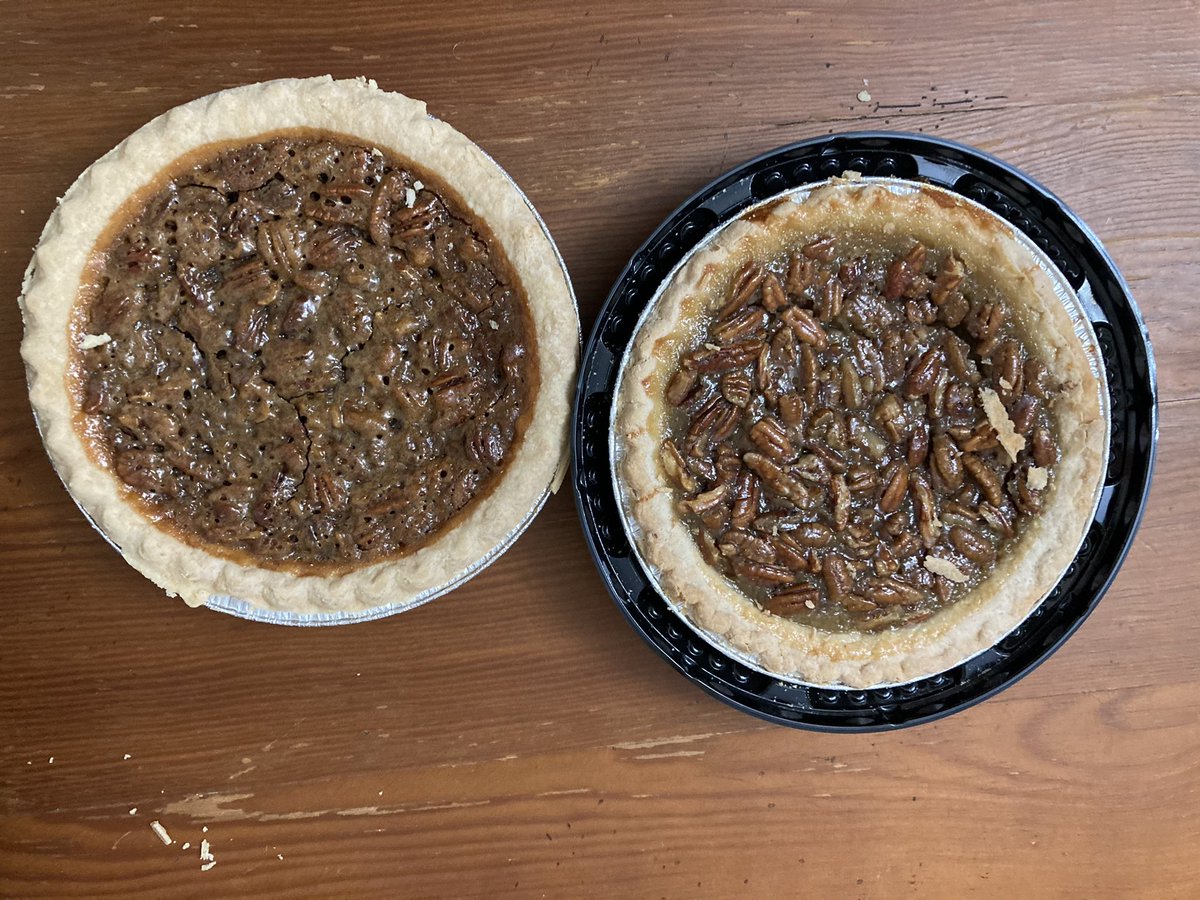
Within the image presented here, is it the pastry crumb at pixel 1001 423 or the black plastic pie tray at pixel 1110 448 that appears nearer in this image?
the pastry crumb at pixel 1001 423

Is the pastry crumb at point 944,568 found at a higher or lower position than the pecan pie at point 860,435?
lower

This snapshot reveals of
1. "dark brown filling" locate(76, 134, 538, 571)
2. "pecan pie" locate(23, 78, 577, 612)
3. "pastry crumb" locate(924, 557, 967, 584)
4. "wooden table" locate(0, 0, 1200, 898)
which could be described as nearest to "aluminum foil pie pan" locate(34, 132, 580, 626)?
"pecan pie" locate(23, 78, 577, 612)

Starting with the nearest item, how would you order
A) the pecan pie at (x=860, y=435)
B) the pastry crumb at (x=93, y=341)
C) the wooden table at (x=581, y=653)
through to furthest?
the pecan pie at (x=860, y=435), the pastry crumb at (x=93, y=341), the wooden table at (x=581, y=653)

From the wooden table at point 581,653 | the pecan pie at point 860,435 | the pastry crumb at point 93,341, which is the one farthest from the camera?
the wooden table at point 581,653

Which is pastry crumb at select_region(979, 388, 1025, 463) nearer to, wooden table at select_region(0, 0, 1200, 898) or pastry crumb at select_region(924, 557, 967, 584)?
pastry crumb at select_region(924, 557, 967, 584)

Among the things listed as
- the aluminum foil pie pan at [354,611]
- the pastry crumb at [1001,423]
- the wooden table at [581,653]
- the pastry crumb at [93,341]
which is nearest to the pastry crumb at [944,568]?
the pastry crumb at [1001,423]

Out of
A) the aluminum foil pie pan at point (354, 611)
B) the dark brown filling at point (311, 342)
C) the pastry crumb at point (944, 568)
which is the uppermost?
the dark brown filling at point (311, 342)

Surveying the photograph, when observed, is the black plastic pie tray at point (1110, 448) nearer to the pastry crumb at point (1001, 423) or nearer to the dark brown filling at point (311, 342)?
the dark brown filling at point (311, 342)

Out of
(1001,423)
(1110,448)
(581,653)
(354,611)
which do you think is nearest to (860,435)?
(1001,423)
